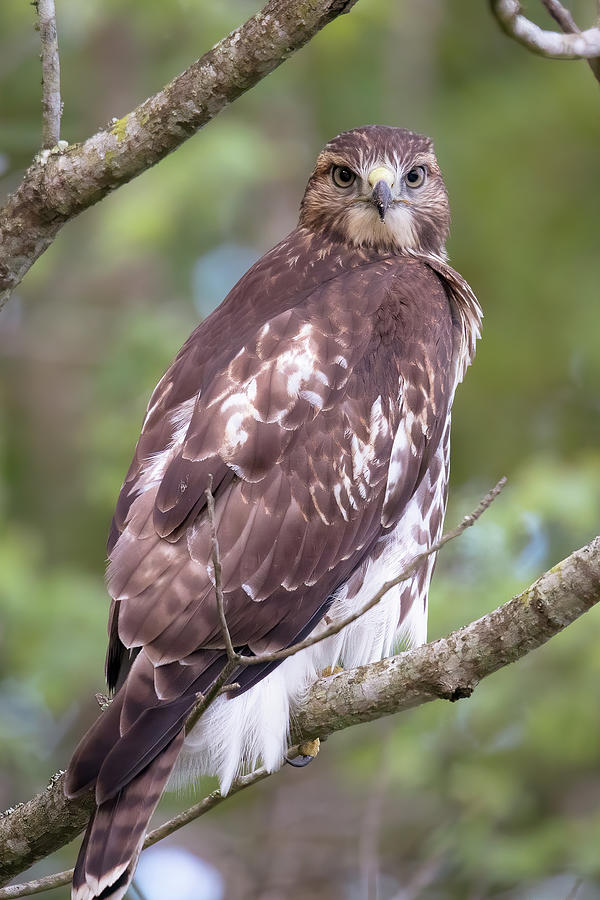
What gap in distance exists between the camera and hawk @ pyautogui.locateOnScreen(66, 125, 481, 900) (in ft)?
14.3

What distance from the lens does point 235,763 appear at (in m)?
4.93

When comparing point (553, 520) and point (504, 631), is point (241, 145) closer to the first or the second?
point (553, 520)

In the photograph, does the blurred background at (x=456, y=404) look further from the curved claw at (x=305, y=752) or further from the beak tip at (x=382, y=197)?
the beak tip at (x=382, y=197)

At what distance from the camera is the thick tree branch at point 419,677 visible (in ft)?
12.0

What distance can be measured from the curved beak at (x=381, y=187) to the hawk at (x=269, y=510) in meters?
0.01

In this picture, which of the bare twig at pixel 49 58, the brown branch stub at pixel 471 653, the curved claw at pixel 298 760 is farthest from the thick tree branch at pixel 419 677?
the bare twig at pixel 49 58

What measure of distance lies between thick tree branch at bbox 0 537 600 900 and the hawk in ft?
0.50

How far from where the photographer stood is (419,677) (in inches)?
155

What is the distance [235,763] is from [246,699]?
0.81 feet

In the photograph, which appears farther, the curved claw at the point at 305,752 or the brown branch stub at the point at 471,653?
the curved claw at the point at 305,752

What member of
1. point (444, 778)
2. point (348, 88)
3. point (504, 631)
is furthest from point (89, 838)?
point (348, 88)

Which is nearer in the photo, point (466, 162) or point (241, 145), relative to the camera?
point (241, 145)

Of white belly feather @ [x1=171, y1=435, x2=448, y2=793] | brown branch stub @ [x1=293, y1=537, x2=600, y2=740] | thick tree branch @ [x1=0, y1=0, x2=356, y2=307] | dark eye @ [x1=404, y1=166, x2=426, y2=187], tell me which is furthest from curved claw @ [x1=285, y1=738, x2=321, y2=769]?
dark eye @ [x1=404, y1=166, x2=426, y2=187]

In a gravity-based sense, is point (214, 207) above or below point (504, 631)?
above
